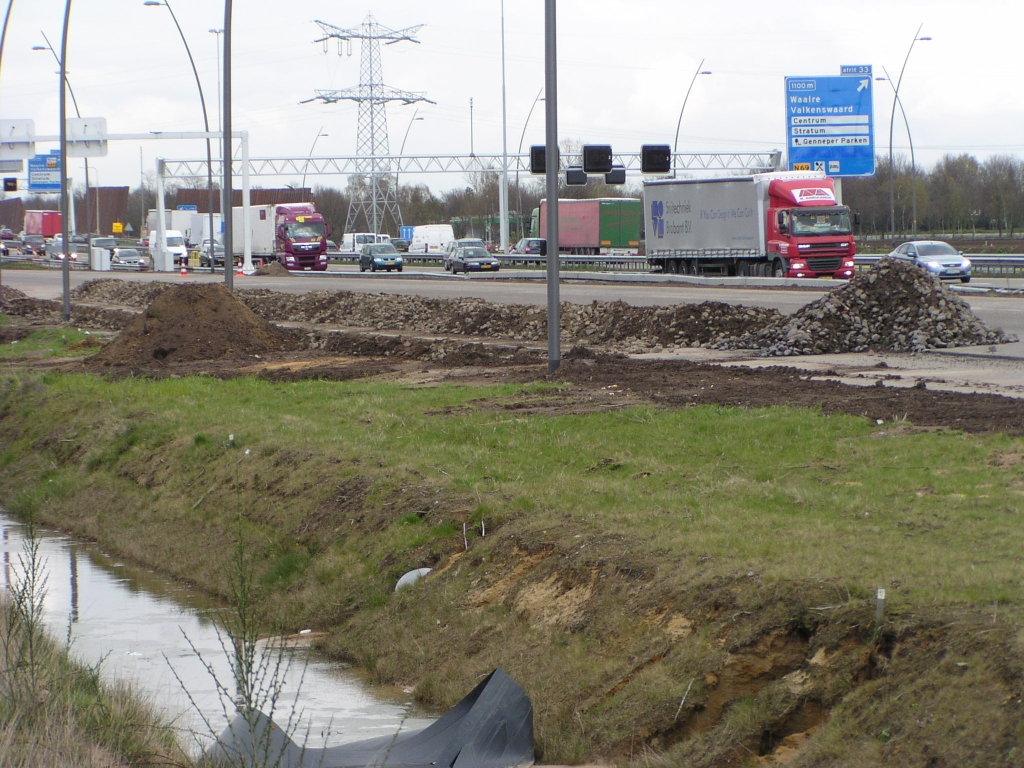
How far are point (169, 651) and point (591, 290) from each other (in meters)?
31.4

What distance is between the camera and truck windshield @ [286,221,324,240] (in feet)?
226

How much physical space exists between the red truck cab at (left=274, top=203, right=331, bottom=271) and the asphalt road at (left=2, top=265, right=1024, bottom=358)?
849cm

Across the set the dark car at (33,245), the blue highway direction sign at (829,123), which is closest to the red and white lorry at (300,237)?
the blue highway direction sign at (829,123)

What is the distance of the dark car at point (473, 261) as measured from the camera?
191 feet

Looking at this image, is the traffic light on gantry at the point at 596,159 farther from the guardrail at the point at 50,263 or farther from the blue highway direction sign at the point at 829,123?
the guardrail at the point at 50,263

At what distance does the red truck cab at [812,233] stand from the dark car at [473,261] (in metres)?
19.6

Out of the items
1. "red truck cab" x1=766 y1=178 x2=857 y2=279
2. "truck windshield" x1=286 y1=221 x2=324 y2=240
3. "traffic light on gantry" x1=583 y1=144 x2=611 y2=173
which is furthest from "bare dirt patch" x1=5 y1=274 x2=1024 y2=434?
"truck windshield" x1=286 y1=221 x2=324 y2=240

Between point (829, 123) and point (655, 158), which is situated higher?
point (829, 123)

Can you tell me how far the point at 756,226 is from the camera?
143 ft

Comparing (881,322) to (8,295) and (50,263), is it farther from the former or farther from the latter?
(50,263)

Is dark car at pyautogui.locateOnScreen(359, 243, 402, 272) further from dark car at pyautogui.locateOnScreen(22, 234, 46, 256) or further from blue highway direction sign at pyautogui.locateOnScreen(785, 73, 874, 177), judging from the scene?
dark car at pyautogui.locateOnScreen(22, 234, 46, 256)

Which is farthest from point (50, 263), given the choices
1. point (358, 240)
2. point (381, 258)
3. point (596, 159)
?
point (596, 159)

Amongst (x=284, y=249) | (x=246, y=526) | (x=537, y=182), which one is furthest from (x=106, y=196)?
(x=246, y=526)

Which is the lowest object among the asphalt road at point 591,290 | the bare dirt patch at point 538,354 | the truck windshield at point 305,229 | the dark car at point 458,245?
the bare dirt patch at point 538,354
